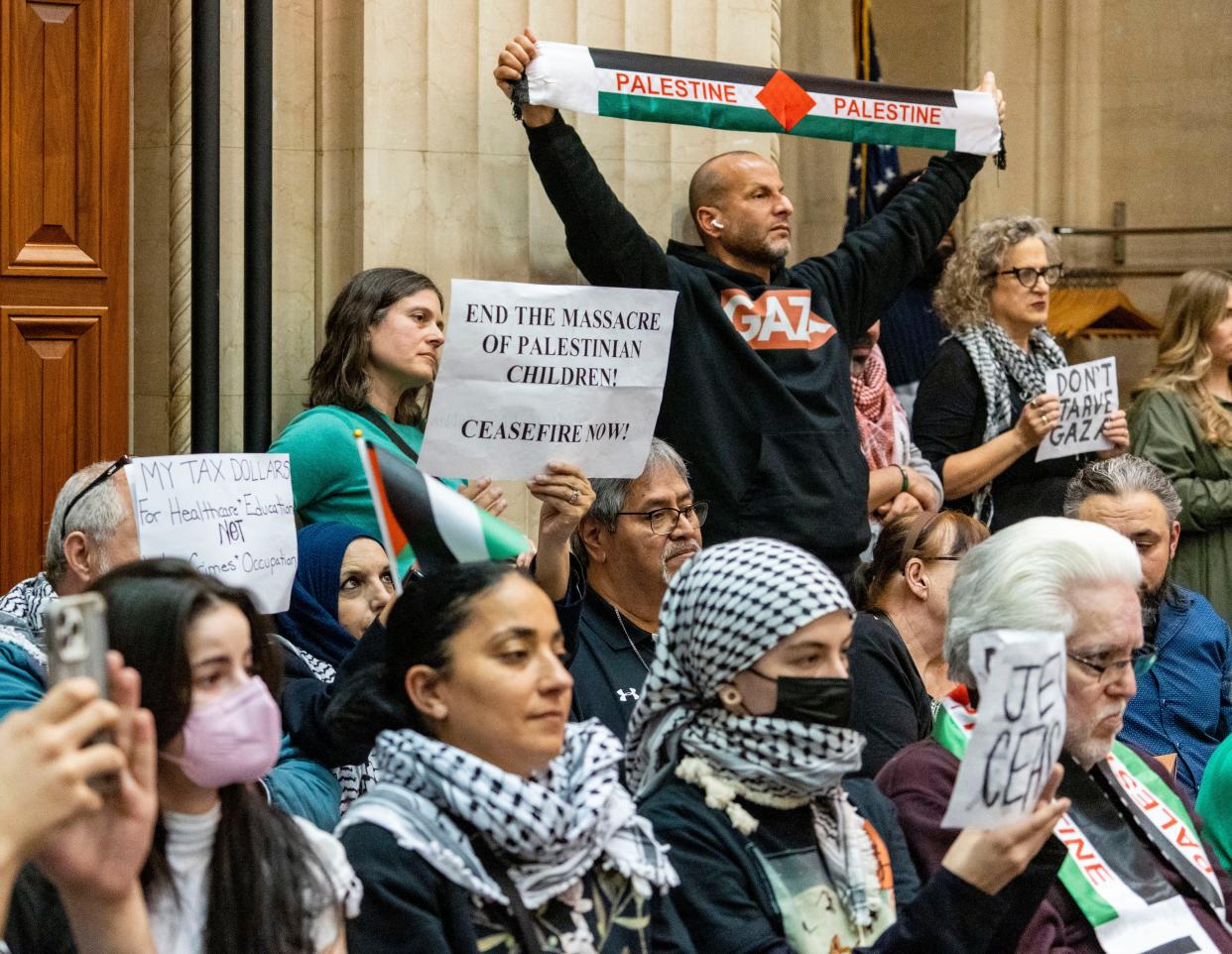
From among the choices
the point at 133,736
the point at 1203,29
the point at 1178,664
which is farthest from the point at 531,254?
the point at 1203,29

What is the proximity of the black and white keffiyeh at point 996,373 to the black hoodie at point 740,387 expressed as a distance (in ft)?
3.19

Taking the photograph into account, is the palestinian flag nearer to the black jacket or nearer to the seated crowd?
the seated crowd

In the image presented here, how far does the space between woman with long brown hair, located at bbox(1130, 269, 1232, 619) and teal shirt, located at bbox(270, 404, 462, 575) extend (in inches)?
126

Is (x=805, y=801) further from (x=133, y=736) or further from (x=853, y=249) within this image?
(x=853, y=249)

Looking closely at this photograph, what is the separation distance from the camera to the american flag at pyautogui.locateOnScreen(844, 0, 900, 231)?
28.3ft

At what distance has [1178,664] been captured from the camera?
5527 mm

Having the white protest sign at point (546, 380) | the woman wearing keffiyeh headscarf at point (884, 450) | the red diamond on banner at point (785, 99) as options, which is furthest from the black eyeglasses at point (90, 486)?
the woman wearing keffiyeh headscarf at point (884, 450)

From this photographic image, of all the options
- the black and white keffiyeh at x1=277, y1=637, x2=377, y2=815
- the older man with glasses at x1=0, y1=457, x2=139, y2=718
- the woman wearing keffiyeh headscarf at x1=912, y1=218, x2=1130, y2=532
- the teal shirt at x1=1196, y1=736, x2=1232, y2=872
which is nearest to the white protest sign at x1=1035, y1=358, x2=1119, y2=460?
the woman wearing keffiyeh headscarf at x1=912, y1=218, x2=1130, y2=532

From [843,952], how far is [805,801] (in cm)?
27

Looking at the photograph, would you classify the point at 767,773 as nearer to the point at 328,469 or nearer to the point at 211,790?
the point at 211,790

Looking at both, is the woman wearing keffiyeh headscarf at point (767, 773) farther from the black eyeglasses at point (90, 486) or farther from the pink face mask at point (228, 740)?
the black eyeglasses at point (90, 486)

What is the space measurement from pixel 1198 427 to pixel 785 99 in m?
2.14

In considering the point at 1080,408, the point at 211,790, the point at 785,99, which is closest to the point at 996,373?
the point at 1080,408

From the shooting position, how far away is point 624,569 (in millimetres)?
4746
